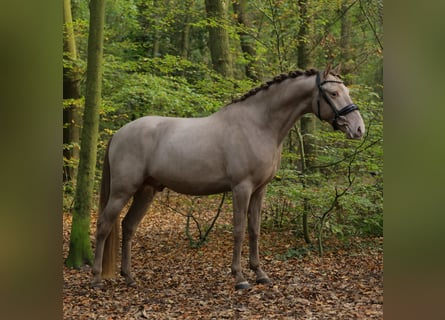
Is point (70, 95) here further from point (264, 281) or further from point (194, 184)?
point (264, 281)

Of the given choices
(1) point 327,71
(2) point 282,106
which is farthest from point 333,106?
(2) point 282,106

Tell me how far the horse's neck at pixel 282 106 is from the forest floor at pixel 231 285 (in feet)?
5.52

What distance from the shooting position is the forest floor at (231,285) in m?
4.84

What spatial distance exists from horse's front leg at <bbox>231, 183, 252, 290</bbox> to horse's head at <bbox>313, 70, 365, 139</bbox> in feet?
3.62

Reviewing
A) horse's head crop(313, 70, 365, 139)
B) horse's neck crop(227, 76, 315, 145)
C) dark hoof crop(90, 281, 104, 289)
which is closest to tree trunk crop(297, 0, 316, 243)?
horse's neck crop(227, 76, 315, 145)

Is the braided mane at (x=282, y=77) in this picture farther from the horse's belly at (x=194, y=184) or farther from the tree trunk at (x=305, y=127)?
the tree trunk at (x=305, y=127)

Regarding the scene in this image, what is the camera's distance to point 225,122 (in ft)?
18.5

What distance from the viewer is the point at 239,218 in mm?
5504

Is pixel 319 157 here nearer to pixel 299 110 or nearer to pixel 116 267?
pixel 299 110

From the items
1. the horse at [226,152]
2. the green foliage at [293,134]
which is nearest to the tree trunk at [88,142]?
the horse at [226,152]
